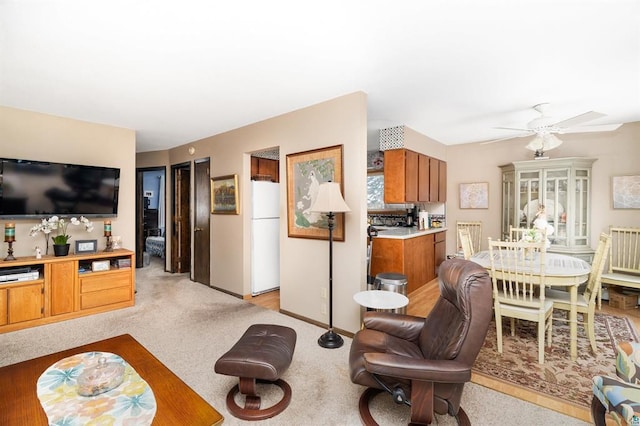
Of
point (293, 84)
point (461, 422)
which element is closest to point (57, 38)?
point (293, 84)

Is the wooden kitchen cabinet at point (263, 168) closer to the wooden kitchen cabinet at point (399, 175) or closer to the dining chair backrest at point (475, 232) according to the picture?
the wooden kitchen cabinet at point (399, 175)

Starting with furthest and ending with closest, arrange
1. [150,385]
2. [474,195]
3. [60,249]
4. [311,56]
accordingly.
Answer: [474,195] < [60,249] < [311,56] < [150,385]

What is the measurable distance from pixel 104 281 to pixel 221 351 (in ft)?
7.26

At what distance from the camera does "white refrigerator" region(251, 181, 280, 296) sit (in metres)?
4.49

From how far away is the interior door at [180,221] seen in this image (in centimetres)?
580

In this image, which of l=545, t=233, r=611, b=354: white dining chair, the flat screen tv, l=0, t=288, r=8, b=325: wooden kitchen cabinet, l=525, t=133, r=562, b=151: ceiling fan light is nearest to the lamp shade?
l=545, t=233, r=611, b=354: white dining chair

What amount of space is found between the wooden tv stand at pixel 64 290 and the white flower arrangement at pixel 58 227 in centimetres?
24

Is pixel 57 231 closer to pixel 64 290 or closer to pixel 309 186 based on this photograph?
pixel 64 290

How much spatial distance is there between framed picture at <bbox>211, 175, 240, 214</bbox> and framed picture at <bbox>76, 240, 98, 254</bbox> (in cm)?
163

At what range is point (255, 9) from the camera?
1766mm

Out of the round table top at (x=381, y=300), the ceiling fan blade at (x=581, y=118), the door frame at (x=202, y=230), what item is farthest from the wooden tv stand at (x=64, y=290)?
the ceiling fan blade at (x=581, y=118)

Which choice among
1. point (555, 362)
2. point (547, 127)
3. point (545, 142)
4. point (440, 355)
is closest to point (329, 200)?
point (440, 355)

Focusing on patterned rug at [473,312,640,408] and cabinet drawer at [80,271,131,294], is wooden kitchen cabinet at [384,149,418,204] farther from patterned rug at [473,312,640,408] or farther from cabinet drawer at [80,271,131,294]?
cabinet drawer at [80,271,131,294]

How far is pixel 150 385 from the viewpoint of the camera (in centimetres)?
160
